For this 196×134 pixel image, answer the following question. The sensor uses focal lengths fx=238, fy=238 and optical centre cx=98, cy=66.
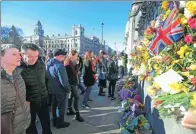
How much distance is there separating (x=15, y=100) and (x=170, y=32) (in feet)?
6.42

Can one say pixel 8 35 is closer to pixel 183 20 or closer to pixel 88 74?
pixel 88 74

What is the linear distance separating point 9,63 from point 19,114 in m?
0.55

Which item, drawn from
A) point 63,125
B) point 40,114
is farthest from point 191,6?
point 63,125

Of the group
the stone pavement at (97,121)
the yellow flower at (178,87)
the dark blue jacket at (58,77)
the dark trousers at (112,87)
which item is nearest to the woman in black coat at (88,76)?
the stone pavement at (97,121)

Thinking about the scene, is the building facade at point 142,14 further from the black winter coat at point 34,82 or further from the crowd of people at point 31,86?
the black winter coat at point 34,82

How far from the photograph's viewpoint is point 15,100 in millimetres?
2471

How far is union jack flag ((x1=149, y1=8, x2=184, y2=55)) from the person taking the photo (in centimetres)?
279

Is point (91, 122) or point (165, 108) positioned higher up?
point (165, 108)

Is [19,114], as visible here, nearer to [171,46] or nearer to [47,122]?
[47,122]

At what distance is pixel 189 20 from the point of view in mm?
2350

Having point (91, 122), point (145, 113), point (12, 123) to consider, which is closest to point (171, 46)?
point (145, 113)

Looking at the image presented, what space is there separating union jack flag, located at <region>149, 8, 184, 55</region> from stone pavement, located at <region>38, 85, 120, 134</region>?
2106 mm

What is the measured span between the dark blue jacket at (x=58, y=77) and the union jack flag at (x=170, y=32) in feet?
6.21

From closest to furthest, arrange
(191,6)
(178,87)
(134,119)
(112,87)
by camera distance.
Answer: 1. (191,6)
2. (178,87)
3. (134,119)
4. (112,87)
